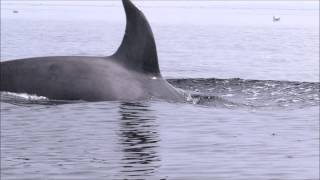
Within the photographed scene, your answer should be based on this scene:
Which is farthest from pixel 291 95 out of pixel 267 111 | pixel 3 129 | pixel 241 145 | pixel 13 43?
pixel 13 43

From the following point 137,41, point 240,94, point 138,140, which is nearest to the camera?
point 138,140

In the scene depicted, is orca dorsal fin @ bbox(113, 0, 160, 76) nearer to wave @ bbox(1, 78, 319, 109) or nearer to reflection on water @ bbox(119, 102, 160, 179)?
reflection on water @ bbox(119, 102, 160, 179)

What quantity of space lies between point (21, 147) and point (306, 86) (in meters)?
11.1

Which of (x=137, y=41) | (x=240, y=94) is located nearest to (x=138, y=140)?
(x=137, y=41)

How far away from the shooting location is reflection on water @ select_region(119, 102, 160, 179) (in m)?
9.21

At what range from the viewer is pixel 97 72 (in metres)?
14.2

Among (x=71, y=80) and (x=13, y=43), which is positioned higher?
(x=71, y=80)

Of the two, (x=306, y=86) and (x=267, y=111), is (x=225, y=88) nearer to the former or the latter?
(x=306, y=86)

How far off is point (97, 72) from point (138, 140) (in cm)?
350

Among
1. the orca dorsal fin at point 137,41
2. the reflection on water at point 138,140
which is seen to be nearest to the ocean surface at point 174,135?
the reflection on water at point 138,140

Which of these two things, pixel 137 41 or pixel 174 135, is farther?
pixel 137 41

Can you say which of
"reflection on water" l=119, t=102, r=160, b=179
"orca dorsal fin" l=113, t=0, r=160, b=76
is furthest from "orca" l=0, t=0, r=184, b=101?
"reflection on water" l=119, t=102, r=160, b=179

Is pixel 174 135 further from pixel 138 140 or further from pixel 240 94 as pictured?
pixel 240 94

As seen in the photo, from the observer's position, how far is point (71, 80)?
46.3 feet
